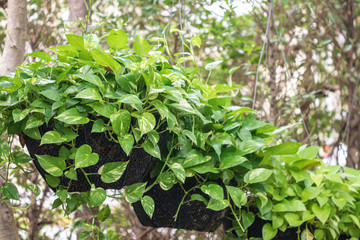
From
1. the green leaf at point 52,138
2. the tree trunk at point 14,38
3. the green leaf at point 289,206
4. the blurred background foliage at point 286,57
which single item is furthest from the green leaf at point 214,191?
the blurred background foliage at point 286,57

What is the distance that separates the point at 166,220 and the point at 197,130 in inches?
9.3

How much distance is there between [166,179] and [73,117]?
24 cm

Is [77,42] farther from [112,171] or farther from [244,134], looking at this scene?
[244,134]

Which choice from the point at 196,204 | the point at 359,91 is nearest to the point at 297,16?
the point at 359,91

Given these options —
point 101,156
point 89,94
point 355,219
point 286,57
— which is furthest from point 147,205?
point 286,57

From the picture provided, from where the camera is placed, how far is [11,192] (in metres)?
0.79

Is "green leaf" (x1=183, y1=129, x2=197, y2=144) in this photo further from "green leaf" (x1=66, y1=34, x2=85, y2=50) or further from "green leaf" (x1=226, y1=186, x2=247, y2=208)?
"green leaf" (x1=66, y1=34, x2=85, y2=50)

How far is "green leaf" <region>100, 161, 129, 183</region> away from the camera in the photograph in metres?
0.70

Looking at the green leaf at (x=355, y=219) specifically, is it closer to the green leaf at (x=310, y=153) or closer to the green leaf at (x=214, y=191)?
the green leaf at (x=310, y=153)

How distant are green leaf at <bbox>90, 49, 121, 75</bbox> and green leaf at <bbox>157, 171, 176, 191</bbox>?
9.4 inches

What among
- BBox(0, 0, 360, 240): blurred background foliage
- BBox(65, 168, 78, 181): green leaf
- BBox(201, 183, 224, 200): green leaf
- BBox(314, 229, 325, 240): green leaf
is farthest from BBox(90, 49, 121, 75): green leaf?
BBox(0, 0, 360, 240): blurred background foliage

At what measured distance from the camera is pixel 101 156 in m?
0.72

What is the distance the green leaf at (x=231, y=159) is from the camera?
0.79 m

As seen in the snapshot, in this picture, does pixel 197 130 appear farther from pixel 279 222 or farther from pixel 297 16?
pixel 297 16
